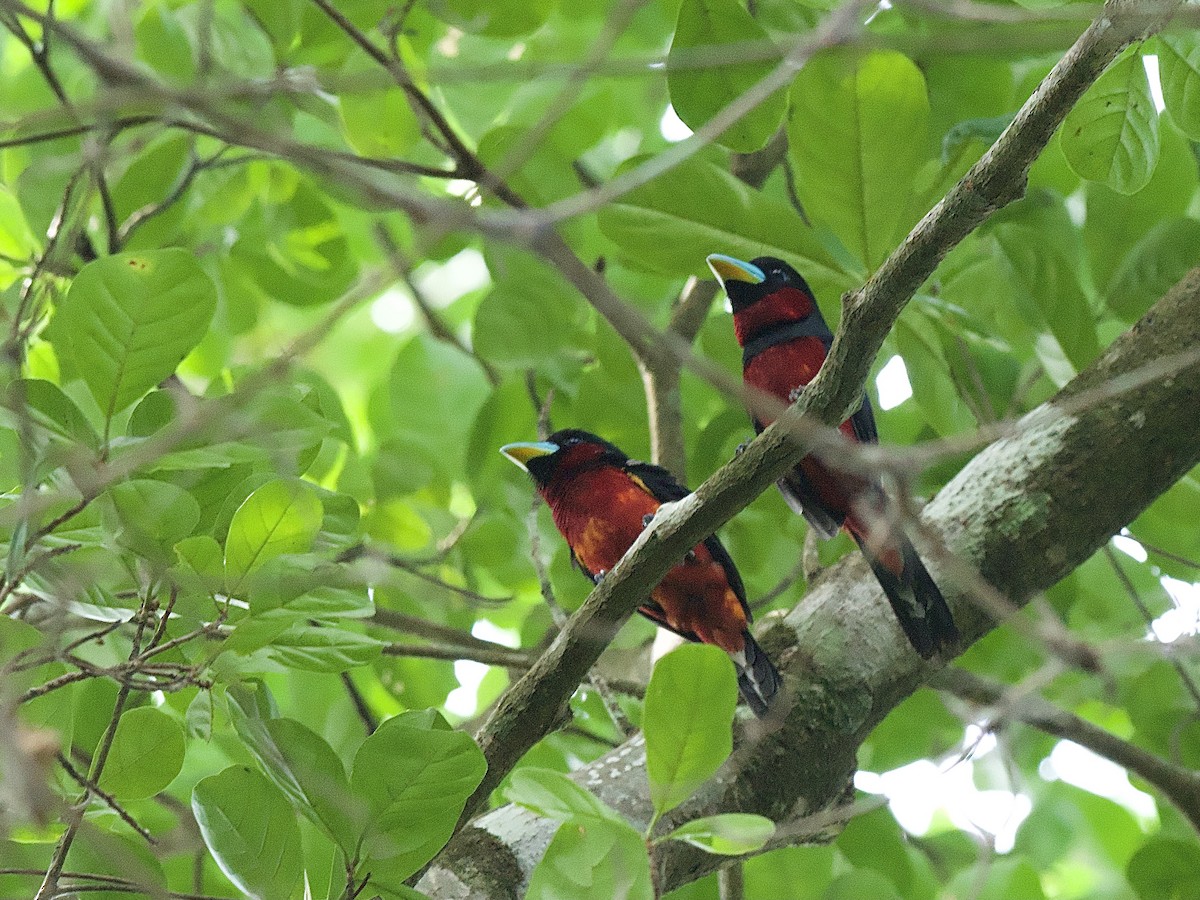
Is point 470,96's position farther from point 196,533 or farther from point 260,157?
point 196,533

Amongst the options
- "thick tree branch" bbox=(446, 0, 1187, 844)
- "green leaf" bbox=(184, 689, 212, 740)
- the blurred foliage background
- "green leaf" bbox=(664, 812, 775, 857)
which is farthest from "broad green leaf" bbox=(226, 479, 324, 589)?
"green leaf" bbox=(664, 812, 775, 857)

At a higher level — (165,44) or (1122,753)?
(165,44)

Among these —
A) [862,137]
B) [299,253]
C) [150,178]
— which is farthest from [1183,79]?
[299,253]

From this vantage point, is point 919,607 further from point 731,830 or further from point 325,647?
point 325,647

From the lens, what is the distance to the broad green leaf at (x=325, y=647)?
191 cm

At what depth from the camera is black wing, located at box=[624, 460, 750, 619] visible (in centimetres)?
321

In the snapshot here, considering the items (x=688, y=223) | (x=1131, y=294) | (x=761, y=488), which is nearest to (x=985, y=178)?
(x=761, y=488)

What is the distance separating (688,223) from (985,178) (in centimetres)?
103

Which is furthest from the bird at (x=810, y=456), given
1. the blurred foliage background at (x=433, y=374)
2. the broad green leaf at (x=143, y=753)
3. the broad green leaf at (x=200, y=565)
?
the broad green leaf at (x=143, y=753)

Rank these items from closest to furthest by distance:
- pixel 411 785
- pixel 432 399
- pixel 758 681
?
1. pixel 411 785
2. pixel 758 681
3. pixel 432 399

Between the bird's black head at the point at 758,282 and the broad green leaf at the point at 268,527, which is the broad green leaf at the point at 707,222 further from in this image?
the broad green leaf at the point at 268,527

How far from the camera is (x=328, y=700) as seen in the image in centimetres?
350

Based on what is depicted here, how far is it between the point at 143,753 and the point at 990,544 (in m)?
1.70

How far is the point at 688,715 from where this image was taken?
1.75m
